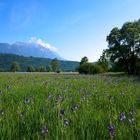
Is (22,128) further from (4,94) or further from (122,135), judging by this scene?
(4,94)

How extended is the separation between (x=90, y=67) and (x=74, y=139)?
64.1 m

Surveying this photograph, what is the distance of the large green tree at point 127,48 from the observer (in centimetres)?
5234

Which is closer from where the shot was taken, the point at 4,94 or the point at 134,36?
the point at 4,94

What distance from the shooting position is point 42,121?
3.44 meters

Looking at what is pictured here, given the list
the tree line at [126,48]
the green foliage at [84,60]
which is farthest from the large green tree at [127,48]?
the green foliage at [84,60]

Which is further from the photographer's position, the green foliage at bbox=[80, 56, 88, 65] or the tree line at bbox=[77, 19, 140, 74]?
the green foliage at bbox=[80, 56, 88, 65]

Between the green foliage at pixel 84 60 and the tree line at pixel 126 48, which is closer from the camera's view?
the tree line at pixel 126 48

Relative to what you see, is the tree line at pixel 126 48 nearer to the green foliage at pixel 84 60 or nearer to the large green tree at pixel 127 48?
the large green tree at pixel 127 48

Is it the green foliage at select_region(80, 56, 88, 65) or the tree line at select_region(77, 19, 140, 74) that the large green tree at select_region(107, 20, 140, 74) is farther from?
the green foliage at select_region(80, 56, 88, 65)

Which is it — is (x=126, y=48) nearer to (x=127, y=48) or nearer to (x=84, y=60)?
(x=127, y=48)

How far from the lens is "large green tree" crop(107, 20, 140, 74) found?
52344 millimetres

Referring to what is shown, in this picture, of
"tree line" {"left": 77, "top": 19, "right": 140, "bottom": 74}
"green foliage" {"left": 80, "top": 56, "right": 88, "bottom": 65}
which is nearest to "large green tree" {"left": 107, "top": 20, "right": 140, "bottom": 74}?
"tree line" {"left": 77, "top": 19, "right": 140, "bottom": 74}

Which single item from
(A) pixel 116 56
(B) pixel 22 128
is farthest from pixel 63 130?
(A) pixel 116 56

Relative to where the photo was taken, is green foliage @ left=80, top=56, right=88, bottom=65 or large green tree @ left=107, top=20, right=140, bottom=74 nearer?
large green tree @ left=107, top=20, right=140, bottom=74
